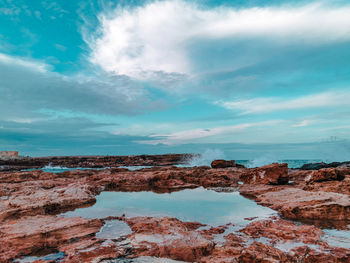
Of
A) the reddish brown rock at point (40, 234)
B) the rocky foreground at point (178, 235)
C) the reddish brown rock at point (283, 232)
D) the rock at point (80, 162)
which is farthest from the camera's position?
the rock at point (80, 162)

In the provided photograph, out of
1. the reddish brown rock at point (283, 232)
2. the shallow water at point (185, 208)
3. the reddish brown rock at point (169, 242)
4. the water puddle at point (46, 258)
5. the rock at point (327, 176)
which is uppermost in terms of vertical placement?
the rock at point (327, 176)

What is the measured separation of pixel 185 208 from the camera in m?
12.1

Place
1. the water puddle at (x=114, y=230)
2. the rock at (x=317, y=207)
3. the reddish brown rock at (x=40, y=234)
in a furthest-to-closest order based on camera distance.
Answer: the rock at (x=317, y=207), the water puddle at (x=114, y=230), the reddish brown rock at (x=40, y=234)

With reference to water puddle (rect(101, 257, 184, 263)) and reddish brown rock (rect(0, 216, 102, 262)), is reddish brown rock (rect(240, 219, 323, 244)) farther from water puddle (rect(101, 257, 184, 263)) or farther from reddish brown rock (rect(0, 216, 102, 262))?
reddish brown rock (rect(0, 216, 102, 262))

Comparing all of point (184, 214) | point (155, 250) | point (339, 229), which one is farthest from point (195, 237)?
point (339, 229)

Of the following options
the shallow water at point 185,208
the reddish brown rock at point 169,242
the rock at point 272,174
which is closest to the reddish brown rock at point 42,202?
the shallow water at point 185,208

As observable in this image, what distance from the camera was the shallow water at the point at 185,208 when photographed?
10.3 meters

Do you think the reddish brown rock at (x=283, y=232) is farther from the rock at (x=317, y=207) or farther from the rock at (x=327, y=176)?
the rock at (x=327, y=176)

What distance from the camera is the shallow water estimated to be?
10348 millimetres

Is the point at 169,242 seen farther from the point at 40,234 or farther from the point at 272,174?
the point at 272,174

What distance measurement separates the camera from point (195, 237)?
22.4 ft

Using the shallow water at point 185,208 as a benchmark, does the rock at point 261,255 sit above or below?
above

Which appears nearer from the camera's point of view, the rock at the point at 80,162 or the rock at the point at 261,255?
the rock at the point at 261,255

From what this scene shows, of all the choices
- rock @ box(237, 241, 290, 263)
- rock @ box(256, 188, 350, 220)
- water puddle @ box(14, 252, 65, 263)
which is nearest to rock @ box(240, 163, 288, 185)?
rock @ box(256, 188, 350, 220)
